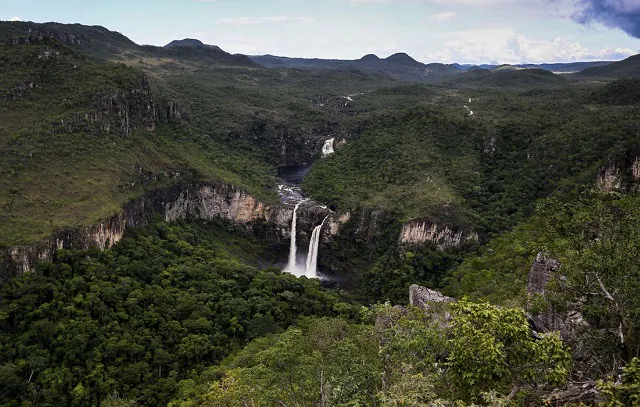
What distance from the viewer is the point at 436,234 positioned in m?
57.2

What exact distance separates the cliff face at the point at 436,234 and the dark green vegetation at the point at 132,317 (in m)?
14.5

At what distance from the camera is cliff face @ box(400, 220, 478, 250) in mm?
56625

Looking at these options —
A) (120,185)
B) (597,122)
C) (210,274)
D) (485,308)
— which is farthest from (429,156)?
(485,308)

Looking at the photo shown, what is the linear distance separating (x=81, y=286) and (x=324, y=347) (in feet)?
86.0

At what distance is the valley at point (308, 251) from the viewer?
14883mm

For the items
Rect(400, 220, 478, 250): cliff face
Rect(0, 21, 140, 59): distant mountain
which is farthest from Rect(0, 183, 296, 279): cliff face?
Rect(0, 21, 140, 59): distant mountain

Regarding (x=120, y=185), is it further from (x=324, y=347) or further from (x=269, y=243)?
(x=324, y=347)

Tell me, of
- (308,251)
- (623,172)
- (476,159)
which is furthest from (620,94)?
(308,251)

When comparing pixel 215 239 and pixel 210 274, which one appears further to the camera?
pixel 215 239

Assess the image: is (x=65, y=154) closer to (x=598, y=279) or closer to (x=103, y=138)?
(x=103, y=138)

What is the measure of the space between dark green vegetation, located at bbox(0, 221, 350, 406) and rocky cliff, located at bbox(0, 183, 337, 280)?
45.9 inches

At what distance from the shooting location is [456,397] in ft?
42.9

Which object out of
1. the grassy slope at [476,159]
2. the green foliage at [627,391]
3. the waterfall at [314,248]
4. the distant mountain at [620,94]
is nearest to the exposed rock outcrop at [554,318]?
the green foliage at [627,391]

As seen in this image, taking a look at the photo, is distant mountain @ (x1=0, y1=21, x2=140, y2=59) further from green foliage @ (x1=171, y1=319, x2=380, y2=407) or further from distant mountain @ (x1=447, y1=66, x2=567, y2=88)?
distant mountain @ (x1=447, y1=66, x2=567, y2=88)
